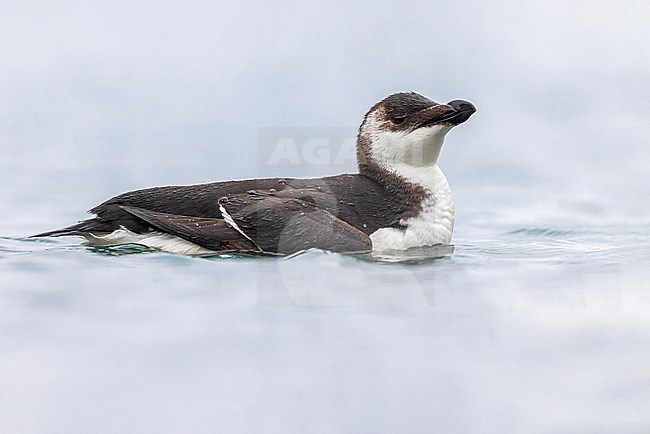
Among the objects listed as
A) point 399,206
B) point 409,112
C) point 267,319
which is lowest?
point 267,319

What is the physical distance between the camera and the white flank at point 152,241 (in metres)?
8.27

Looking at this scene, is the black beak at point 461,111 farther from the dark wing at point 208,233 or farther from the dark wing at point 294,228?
the dark wing at point 208,233

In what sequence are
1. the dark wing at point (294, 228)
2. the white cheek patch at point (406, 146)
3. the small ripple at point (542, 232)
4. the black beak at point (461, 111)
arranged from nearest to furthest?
the dark wing at point (294, 228), the black beak at point (461, 111), the white cheek patch at point (406, 146), the small ripple at point (542, 232)

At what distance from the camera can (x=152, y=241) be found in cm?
834

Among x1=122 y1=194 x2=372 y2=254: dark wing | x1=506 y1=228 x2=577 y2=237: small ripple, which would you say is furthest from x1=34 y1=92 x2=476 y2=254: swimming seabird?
x1=506 y1=228 x2=577 y2=237: small ripple

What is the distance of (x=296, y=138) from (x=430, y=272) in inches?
123

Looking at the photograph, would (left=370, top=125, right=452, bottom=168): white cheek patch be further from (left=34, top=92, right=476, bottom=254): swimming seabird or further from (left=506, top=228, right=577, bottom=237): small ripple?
(left=506, top=228, right=577, bottom=237): small ripple

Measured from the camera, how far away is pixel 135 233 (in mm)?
8383

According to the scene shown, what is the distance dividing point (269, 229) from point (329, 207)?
1.51 ft

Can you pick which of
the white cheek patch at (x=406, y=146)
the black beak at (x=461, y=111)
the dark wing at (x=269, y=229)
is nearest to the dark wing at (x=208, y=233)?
the dark wing at (x=269, y=229)

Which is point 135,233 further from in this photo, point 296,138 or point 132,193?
point 296,138

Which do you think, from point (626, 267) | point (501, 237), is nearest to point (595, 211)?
point (501, 237)

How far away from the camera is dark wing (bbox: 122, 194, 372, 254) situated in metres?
8.12

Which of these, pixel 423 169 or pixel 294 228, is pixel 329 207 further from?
pixel 423 169
